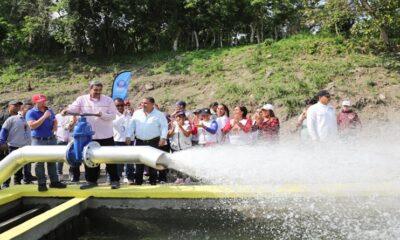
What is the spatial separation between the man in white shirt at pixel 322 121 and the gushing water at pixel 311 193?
1.99ft

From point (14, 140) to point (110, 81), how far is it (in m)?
14.9

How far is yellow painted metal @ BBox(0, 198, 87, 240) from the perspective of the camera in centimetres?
462

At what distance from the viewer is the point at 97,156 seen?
563cm

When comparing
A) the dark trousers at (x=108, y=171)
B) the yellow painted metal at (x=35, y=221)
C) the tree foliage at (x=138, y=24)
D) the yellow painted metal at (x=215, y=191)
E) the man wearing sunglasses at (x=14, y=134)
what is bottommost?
the yellow painted metal at (x=35, y=221)

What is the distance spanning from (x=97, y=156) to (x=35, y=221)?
1.03 m

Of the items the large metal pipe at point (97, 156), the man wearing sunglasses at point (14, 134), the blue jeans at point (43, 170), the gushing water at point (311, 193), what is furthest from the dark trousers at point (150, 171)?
the man wearing sunglasses at point (14, 134)

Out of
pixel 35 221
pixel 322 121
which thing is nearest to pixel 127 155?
pixel 35 221

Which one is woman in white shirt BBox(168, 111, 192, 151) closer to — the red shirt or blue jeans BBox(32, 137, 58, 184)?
the red shirt

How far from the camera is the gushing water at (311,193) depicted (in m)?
5.71

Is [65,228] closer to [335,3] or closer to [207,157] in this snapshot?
[207,157]

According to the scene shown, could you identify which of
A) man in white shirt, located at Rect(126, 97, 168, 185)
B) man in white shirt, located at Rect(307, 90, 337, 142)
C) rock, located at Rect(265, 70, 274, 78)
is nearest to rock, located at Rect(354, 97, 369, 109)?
rock, located at Rect(265, 70, 274, 78)

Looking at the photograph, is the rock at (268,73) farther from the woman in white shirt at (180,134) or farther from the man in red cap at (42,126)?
the man in red cap at (42,126)

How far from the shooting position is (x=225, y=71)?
71.8 feet

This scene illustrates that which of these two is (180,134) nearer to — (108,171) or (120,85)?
(108,171)
